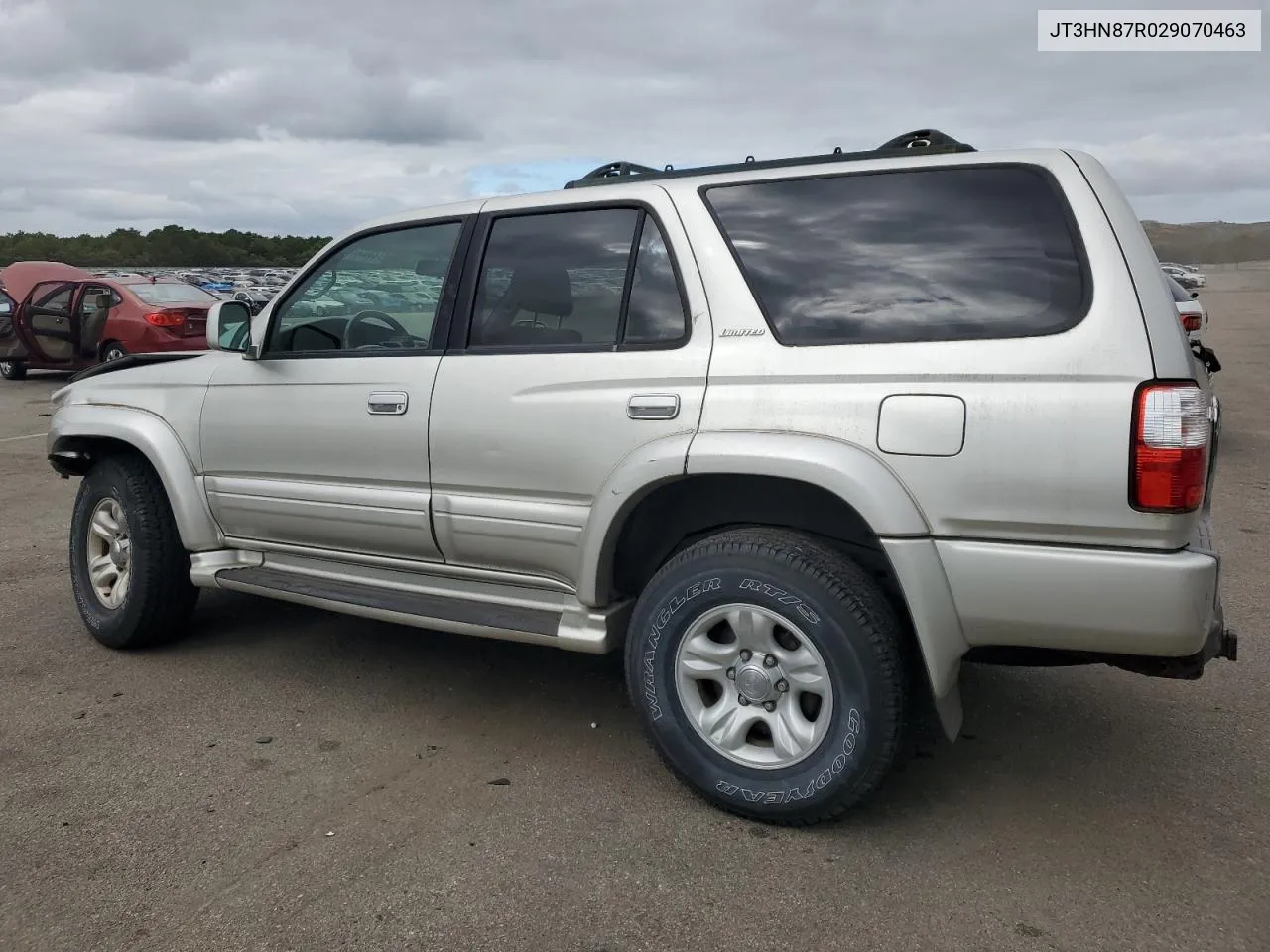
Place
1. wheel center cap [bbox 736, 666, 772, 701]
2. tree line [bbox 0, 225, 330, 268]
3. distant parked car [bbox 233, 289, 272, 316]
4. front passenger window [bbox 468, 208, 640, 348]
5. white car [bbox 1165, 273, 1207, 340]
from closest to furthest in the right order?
wheel center cap [bbox 736, 666, 772, 701], front passenger window [bbox 468, 208, 640, 348], distant parked car [bbox 233, 289, 272, 316], white car [bbox 1165, 273, 1207, 340], tree line [bbox 0, 225, 330, 268]

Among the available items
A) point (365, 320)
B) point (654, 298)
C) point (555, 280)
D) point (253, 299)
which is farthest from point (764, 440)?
point (253, 299)

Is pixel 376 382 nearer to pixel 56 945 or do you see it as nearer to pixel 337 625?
pixel 337 625

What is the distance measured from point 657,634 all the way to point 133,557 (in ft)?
8.21

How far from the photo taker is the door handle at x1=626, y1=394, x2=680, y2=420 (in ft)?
10.3

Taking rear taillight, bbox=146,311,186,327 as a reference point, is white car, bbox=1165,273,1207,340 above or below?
below

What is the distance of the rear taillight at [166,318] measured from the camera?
42.5 ft

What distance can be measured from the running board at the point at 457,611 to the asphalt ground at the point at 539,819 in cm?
41

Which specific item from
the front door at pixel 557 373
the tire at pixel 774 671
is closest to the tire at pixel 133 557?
the front door at pixel 557 373

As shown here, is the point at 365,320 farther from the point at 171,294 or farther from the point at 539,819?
the point at 171,294

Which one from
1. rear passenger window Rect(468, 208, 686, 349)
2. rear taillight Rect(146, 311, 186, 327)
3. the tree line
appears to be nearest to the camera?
rear passenger window Rect(468, 208, 686, 349)

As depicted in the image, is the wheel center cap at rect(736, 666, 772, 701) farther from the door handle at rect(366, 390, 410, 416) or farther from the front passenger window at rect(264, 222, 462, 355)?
the front passenger window at rect(264, 222, 462, 355)

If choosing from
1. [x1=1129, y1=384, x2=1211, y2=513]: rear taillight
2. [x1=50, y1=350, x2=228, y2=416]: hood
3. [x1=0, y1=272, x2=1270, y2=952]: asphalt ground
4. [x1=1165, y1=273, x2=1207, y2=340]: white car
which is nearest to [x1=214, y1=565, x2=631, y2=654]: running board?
[x1=0, y1=272, x2=1270, y2=952]: asphalt ground

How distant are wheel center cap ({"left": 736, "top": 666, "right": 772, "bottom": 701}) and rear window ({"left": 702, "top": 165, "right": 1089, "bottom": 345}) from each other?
94 centimetres

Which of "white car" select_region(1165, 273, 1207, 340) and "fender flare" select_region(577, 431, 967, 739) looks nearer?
"fender flare" select_region(577, 431, 967, 739)
